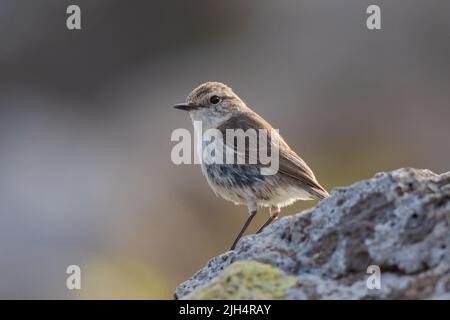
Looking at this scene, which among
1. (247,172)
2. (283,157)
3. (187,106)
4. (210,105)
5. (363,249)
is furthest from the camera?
(210,105)

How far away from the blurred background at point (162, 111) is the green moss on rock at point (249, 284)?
25.6 feet

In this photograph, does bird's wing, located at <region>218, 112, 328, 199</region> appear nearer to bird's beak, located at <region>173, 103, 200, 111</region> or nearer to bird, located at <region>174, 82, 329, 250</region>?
bird, located at <region>174, 82, 329, 250</region>

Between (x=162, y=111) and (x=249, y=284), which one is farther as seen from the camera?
(x=162, y=111)

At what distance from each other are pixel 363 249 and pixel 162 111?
55.3ft

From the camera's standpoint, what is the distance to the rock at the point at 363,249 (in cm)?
447

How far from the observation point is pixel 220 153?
318 inches

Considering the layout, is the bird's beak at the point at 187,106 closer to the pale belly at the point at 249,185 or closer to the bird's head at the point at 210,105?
the bird's head at the point at 210,105

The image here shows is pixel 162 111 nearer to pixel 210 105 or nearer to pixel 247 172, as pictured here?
pixel 210 105

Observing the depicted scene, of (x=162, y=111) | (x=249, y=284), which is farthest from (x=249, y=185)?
(x=162, y=111)

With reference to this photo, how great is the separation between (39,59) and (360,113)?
873 cm

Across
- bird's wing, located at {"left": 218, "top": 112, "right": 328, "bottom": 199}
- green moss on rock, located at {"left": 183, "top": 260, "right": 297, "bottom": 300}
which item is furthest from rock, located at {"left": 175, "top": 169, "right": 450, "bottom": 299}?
bird's wing, located at {"left": 218, "top": 112, "right": 328, "bottom": 199}

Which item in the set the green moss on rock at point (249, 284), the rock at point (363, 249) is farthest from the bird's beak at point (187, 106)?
the green moss on rock at point (249, 284)

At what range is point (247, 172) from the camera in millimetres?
7988

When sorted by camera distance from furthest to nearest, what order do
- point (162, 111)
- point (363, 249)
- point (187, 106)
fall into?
1. point (162, 111)
2. point (187, 106)
3. point (363, 249)
